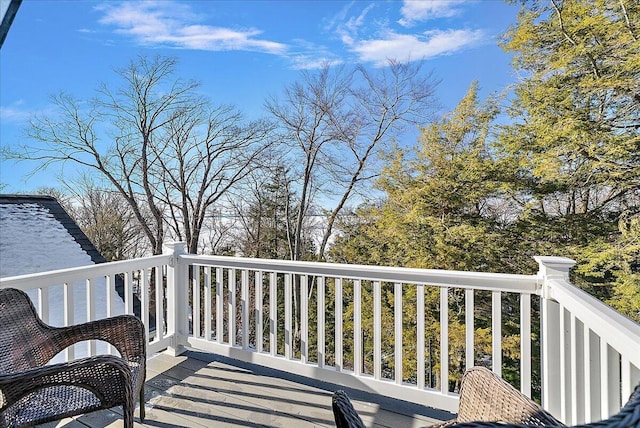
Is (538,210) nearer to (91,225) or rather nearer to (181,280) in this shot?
(181,280)

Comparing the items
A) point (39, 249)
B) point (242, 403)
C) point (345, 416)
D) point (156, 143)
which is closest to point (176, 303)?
point (242, 403)

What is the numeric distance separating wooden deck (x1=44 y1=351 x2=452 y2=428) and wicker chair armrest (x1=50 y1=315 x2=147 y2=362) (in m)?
0.51

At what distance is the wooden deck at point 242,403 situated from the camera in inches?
81.7

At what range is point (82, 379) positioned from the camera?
146 centimetres

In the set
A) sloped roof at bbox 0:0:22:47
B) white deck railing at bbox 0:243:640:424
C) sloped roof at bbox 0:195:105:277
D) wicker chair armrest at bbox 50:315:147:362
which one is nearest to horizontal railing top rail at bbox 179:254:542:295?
white deck railing at bbox 0:243:640:424

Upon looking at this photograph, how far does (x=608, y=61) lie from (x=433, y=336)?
5.54 metres

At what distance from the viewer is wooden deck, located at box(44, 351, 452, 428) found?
208 cm

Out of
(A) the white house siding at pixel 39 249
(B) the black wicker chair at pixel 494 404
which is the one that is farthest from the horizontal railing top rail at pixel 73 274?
(B) the black wicker chair at pixel 494 404

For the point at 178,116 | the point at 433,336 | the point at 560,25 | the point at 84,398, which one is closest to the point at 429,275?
the point at 84,398

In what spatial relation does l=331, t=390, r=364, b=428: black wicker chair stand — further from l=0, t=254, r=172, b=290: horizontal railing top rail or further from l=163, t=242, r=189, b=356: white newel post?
l=163, t=242, r=189, b=356: white newel post

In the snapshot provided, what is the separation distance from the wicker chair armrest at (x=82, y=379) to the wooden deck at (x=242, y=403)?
2.27ft

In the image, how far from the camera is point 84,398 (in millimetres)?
1530

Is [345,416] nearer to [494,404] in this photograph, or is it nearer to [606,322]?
[494,404]

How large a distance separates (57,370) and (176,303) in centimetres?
A: 173
